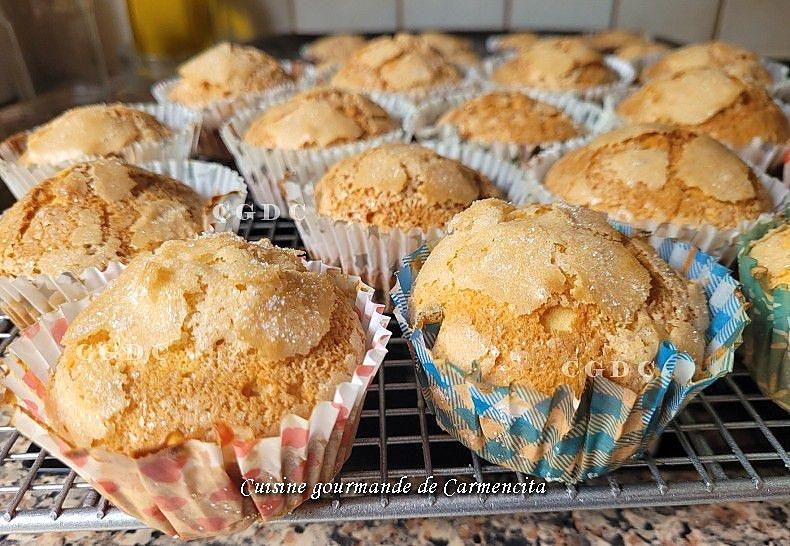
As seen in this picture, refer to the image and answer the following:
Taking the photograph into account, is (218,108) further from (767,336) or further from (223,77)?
(767,336)

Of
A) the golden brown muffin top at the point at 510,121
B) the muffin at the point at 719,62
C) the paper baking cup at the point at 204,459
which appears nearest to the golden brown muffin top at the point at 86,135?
the paper baking cup at the point at 204,459

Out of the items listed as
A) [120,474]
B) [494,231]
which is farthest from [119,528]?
[494,231]

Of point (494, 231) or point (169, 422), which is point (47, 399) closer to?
point (169, 422)

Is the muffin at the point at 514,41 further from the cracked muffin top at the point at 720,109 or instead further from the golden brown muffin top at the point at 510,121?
Result: the cracked muffin top at the point at 720,109

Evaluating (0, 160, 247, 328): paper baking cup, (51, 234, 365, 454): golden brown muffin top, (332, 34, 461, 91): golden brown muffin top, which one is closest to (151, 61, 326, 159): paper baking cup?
(332, 34, 461, 91): golden brown muffin top

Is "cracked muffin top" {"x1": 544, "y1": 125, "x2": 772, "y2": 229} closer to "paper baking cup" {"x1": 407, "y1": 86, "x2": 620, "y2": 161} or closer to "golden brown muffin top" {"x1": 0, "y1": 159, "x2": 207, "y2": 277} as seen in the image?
"paper baking cup" {"x1": 407, "y1": 86, "x2": 620, "y2": 161}

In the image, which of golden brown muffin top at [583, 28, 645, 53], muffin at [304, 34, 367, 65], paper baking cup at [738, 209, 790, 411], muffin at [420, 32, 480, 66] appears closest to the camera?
paper baking cup at [738, 209, 790, 411]

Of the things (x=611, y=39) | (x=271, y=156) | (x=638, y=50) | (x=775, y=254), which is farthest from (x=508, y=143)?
(x=611, y=39)
